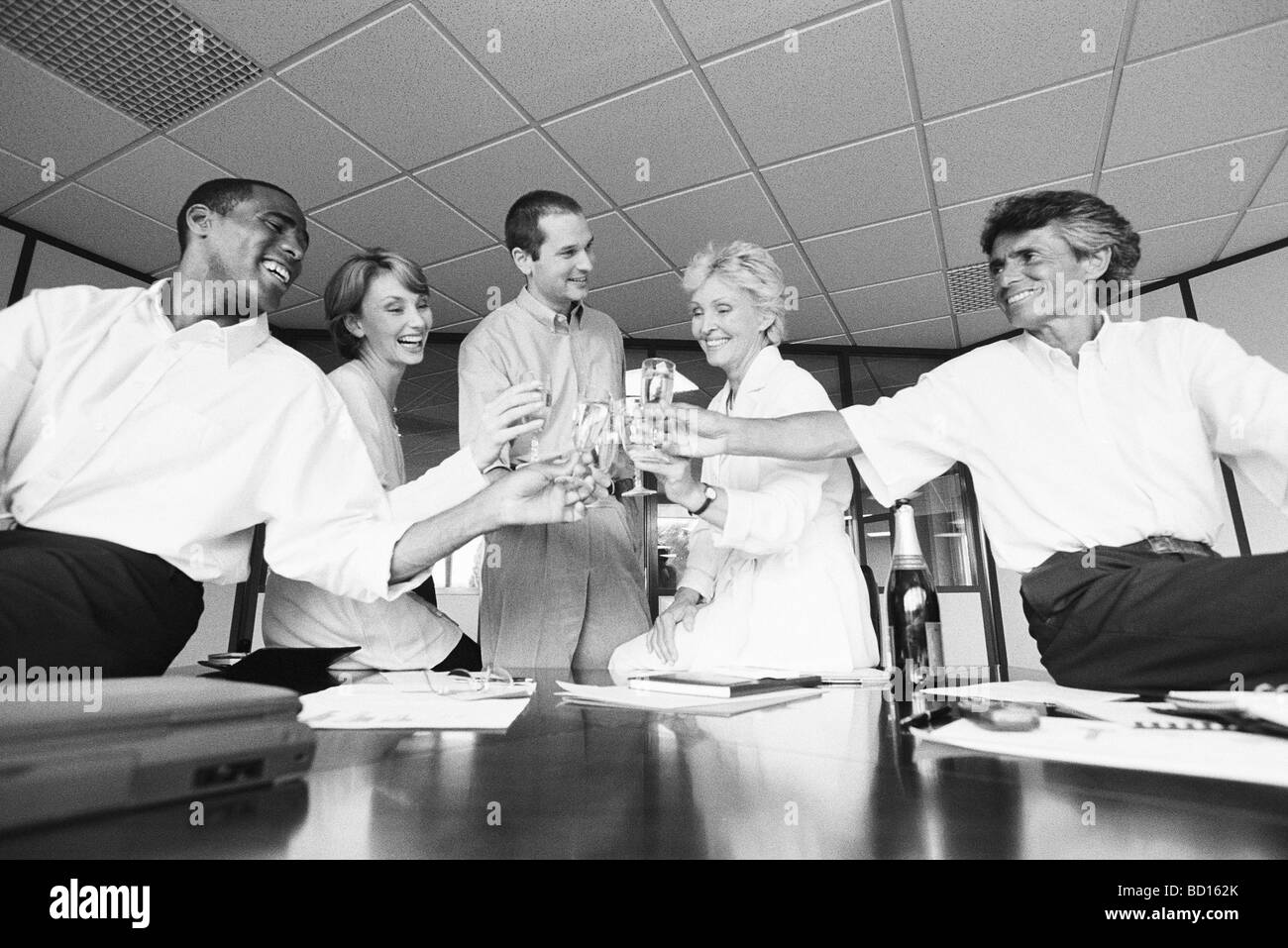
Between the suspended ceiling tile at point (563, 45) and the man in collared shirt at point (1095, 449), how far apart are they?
5.65ft

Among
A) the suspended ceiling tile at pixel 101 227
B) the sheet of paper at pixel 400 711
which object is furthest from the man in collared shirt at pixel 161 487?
the suspended ceiling tile at pixel 101 227

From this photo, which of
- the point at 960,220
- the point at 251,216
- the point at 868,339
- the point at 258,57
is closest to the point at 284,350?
the point at 251,216

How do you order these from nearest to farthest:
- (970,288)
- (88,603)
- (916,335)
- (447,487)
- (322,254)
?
(88,603) → (447,487) → (322,254) → (970,288) → (916,335)

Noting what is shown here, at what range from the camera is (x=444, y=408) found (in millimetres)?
5418

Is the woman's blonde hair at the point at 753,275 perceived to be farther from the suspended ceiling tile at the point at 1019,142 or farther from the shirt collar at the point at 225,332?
the suspended ceiling tile at the point at 1019,142

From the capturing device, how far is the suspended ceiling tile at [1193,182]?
10.8 ft

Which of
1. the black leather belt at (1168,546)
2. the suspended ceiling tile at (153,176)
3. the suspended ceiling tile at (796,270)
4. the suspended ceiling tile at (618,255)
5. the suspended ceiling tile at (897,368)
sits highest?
the suspended ceiling tile at (153,176)

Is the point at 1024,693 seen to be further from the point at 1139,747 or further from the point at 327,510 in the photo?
the point at 327,510

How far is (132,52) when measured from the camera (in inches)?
A: 105

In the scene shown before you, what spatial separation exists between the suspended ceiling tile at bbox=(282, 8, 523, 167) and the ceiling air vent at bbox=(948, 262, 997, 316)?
9.41 feet

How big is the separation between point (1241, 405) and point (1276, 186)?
3498 millimetres

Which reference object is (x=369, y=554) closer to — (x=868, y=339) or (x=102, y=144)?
(x=102, y=144)

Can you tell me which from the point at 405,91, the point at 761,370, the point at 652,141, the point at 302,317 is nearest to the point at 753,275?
the point at 761,370

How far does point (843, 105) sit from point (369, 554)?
2.88 meters
